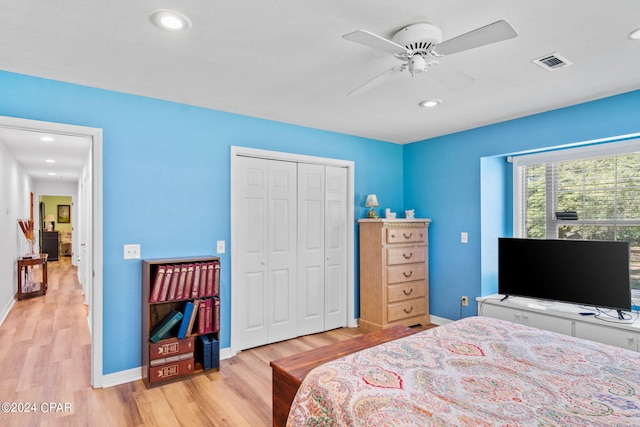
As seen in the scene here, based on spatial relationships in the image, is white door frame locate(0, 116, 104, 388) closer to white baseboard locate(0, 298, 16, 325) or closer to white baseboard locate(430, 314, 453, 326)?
white baseboard locate(0, 298, 16, 325)

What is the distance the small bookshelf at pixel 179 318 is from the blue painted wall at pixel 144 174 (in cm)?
16

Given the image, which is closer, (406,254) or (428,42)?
(428,42)

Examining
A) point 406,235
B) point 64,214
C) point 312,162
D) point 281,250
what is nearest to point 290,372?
point 281,250

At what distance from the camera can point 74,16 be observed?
1813 mm

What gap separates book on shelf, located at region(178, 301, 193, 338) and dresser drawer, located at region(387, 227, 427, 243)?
2.21 metres

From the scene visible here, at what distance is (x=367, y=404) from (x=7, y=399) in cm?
277

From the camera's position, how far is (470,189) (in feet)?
13.5

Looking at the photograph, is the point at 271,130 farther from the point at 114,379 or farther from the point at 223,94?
the point at 114,379

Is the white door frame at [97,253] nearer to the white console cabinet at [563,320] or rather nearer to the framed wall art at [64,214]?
the white console cabinet at [563,320]

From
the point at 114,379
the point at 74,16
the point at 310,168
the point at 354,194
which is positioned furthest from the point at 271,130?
the point at 114,379

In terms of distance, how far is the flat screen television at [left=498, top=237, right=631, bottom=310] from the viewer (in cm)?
291

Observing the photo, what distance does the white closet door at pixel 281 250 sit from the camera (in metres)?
3.78

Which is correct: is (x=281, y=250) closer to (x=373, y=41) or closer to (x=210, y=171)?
(x=210, y=171)

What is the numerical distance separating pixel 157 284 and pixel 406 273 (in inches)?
106
